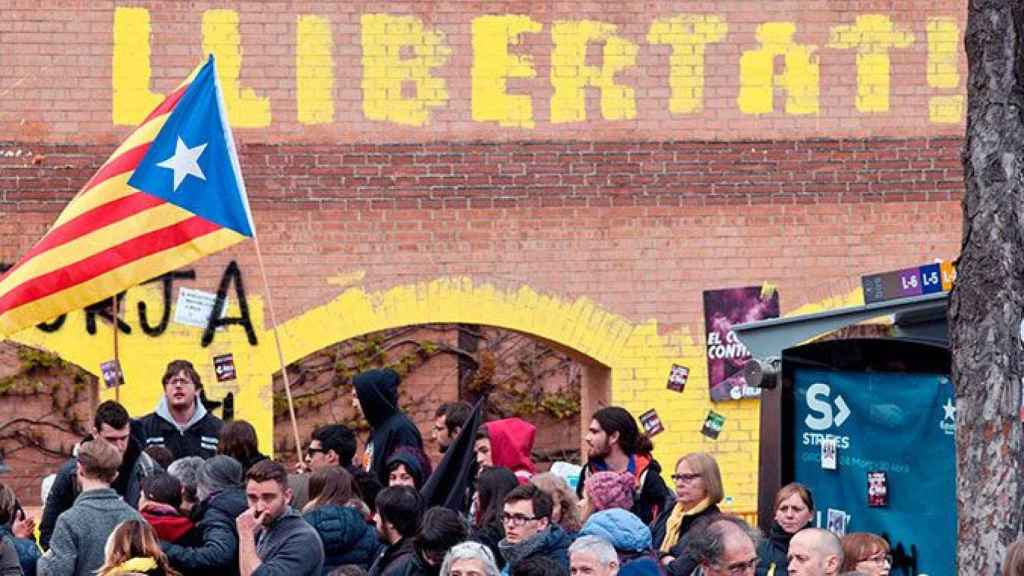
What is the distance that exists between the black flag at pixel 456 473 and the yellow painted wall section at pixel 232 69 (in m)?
6.15

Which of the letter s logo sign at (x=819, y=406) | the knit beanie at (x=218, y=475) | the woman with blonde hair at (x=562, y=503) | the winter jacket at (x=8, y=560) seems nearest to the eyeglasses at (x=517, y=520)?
the woman with blonde hair at (x=562, y=503)

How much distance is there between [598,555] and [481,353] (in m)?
Result: 16.4

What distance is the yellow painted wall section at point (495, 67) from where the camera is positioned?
18.4 meters

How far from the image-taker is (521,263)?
724 inches

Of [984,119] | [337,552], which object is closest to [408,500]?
[337,552]

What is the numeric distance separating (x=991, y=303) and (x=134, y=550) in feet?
12.8

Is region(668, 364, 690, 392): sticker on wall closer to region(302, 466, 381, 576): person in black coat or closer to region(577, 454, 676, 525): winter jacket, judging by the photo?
region(577, 454, 676, 525): winter jacket

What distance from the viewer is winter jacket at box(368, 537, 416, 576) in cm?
987

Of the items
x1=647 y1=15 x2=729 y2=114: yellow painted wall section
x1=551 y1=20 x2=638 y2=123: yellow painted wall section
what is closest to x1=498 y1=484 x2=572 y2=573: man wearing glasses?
x1=551 y1=20 x2=638 y2=123: yellow painted wall section

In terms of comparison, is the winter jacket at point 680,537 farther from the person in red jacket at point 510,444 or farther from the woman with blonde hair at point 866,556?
the person in red jacket at point 510,444

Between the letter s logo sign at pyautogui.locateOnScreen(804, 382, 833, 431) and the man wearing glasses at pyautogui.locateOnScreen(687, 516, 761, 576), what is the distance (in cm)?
439

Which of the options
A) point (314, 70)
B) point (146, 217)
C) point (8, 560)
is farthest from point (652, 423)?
point (8, 560)

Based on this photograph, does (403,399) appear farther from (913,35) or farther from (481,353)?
(913,35)

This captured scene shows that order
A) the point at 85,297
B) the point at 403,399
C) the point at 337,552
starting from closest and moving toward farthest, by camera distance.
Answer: the point at 337,552 → the point at 85,297 → the point at 403,399
